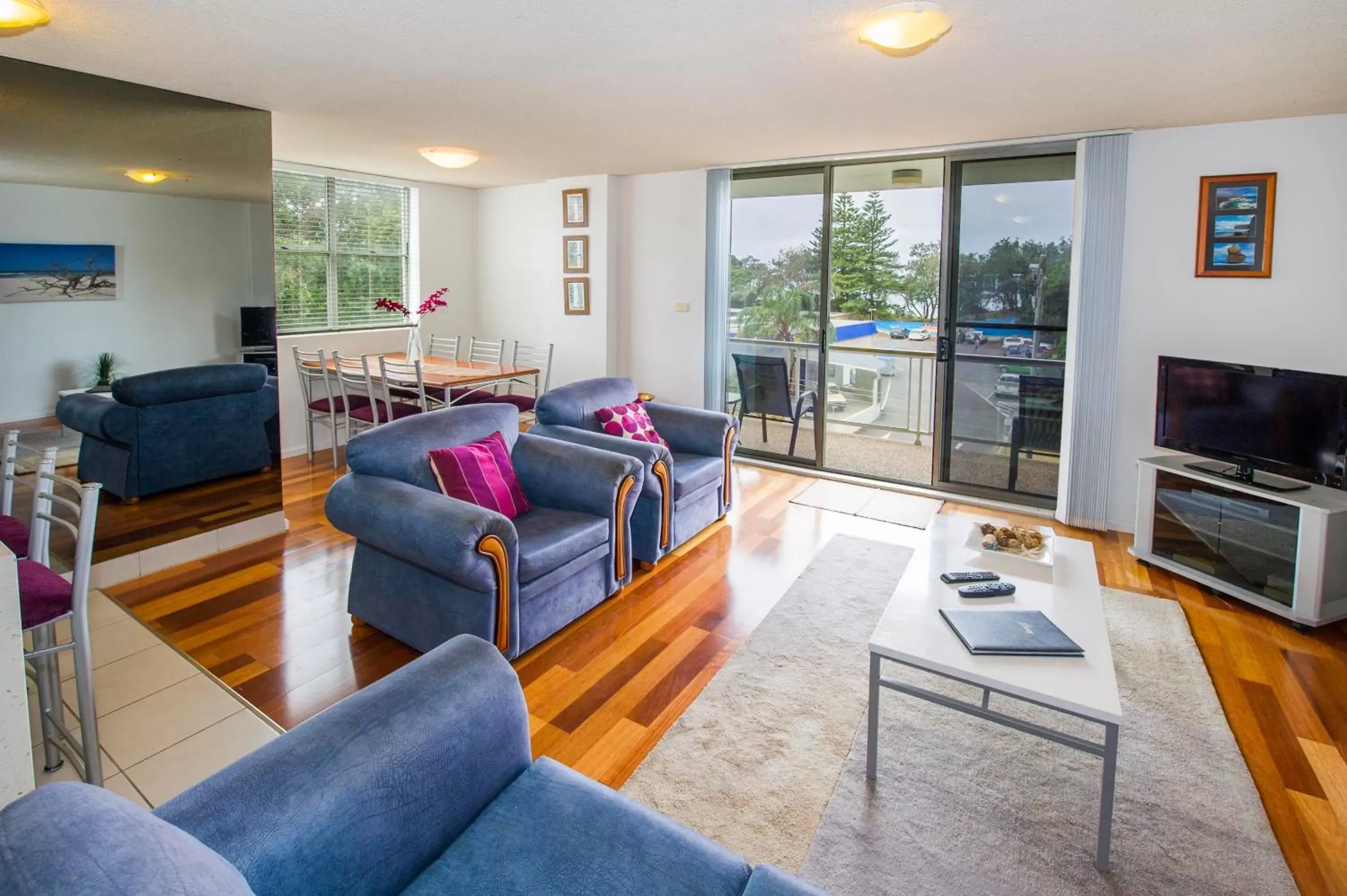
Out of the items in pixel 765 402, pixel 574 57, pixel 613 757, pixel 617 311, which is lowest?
pixel 613 757

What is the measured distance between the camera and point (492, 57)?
3.12 meters

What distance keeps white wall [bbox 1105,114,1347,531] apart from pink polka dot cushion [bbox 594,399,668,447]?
2.84m

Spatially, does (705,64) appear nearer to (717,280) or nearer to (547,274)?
(717,280)

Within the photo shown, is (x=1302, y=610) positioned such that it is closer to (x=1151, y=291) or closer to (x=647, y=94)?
(x=1151, y=291)

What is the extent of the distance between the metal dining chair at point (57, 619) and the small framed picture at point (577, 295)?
4603mm

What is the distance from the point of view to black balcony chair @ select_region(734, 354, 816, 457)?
6109 mm

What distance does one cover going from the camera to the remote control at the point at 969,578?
2.69 metres

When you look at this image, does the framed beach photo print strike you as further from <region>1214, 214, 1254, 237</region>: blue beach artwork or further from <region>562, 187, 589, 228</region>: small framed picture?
<region>562, 187, 589, 228</region>: small framed picture

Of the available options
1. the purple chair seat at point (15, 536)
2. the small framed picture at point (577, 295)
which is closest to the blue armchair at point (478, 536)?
the purple chair seat at point (15, 536)

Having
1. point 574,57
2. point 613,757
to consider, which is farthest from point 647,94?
point 613,757

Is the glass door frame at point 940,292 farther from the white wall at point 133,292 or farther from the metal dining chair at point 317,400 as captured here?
the white wall at point 133,292

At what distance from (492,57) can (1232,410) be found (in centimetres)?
386

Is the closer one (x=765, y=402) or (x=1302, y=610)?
(x=1302, y=610)

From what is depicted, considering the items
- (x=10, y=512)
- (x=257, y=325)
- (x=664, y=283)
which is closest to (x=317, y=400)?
(x=257, y=325)
